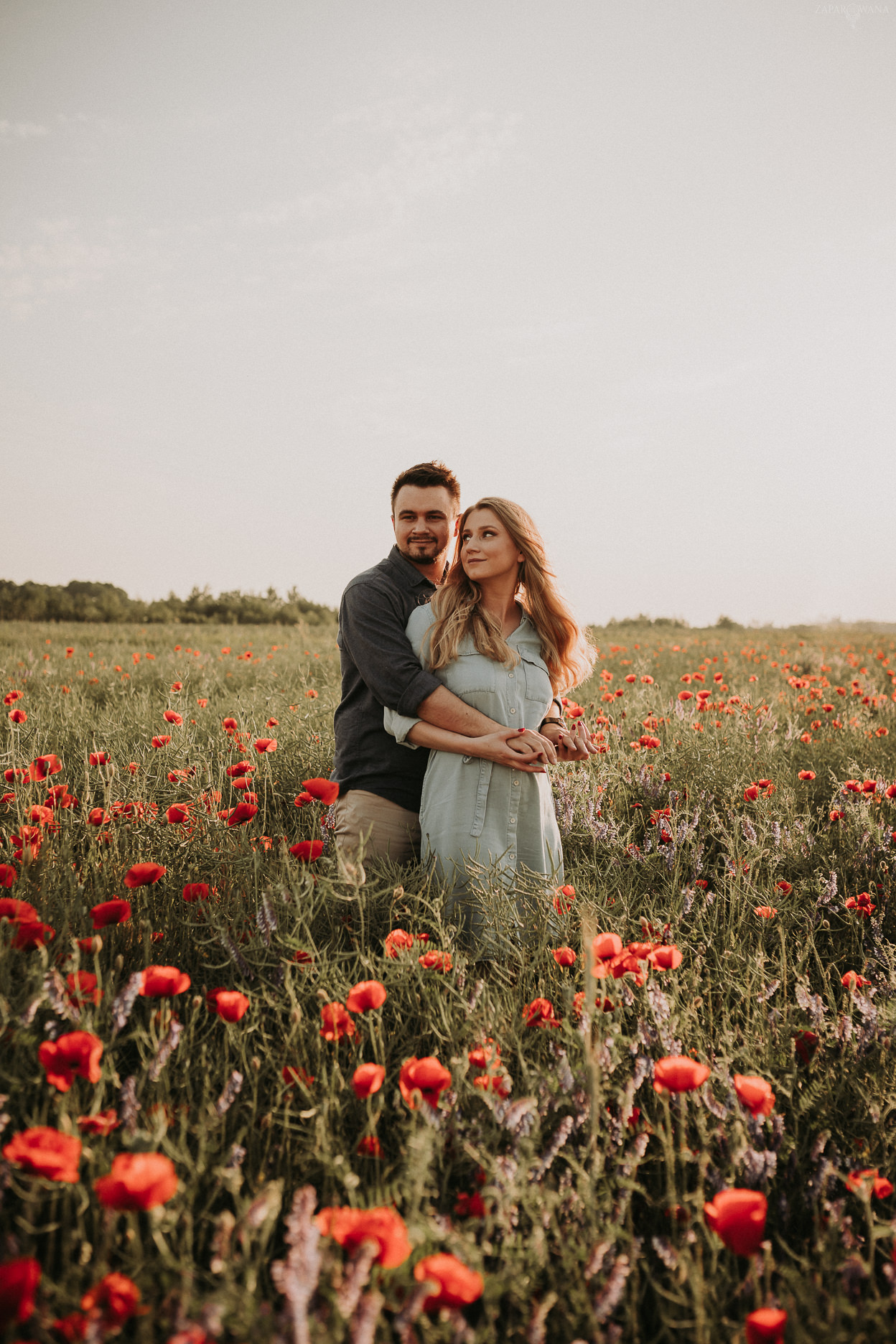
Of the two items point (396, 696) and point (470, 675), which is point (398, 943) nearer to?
point (396, 696)

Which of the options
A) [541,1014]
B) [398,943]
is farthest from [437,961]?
[541,1014]

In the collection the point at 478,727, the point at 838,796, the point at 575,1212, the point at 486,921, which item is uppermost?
the point at 478,727

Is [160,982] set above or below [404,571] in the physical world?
below

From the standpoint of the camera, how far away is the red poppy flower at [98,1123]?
43.3 inches

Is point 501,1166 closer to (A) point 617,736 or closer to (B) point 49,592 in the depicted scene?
(A) point 617,736

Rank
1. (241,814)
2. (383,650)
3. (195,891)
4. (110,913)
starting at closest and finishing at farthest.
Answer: (110,913) < (195,891) < (241,814) < (383,650)

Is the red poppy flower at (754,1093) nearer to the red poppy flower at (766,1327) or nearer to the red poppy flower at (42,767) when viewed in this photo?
the red poppy flower at (766,1327)

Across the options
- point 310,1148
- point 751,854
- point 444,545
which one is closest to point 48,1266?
point 310,1148

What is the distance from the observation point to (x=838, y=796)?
327cm

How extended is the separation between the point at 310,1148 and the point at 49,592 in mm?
19344

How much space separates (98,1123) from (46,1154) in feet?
0.63

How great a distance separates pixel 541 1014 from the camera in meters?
1.55

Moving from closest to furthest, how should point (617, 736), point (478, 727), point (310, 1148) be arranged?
point (310, 1148), point (478, 727), point (617, 736)

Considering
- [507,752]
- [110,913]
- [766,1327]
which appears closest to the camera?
[766,1327]
